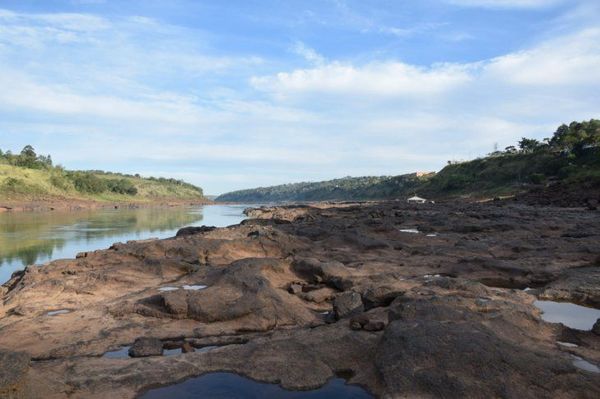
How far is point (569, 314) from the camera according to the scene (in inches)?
390

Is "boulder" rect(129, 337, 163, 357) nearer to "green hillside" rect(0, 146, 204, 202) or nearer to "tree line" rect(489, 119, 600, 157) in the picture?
"tree line" rect(489, 119, 600, 157)

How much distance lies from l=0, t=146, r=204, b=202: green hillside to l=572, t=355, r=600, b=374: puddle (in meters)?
85.8

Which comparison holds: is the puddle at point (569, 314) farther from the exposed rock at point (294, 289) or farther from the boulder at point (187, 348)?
the boulder at point (187, 348)

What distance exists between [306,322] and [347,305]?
36.6 inches

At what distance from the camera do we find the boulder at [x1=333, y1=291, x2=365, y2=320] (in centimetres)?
952

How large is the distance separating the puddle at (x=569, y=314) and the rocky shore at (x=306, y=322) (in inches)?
14.4

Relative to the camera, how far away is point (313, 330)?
27.9ft

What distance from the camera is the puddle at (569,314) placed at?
920cm

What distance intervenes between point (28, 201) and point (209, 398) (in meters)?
85.4

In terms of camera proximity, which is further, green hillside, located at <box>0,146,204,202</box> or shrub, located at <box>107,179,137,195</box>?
shrub, located at <box>107,179,137,195</box>

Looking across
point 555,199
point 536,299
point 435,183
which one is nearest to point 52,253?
point 536,299

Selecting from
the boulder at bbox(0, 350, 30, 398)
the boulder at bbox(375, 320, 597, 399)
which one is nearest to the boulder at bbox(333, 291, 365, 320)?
the boulder at bbox(375, 320, 597, 399)

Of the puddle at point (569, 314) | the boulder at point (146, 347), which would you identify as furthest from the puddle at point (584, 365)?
the boulder at point (146, 347)

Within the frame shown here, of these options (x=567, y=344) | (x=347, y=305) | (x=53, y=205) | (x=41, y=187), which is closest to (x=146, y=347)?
(x=347, y=305)
